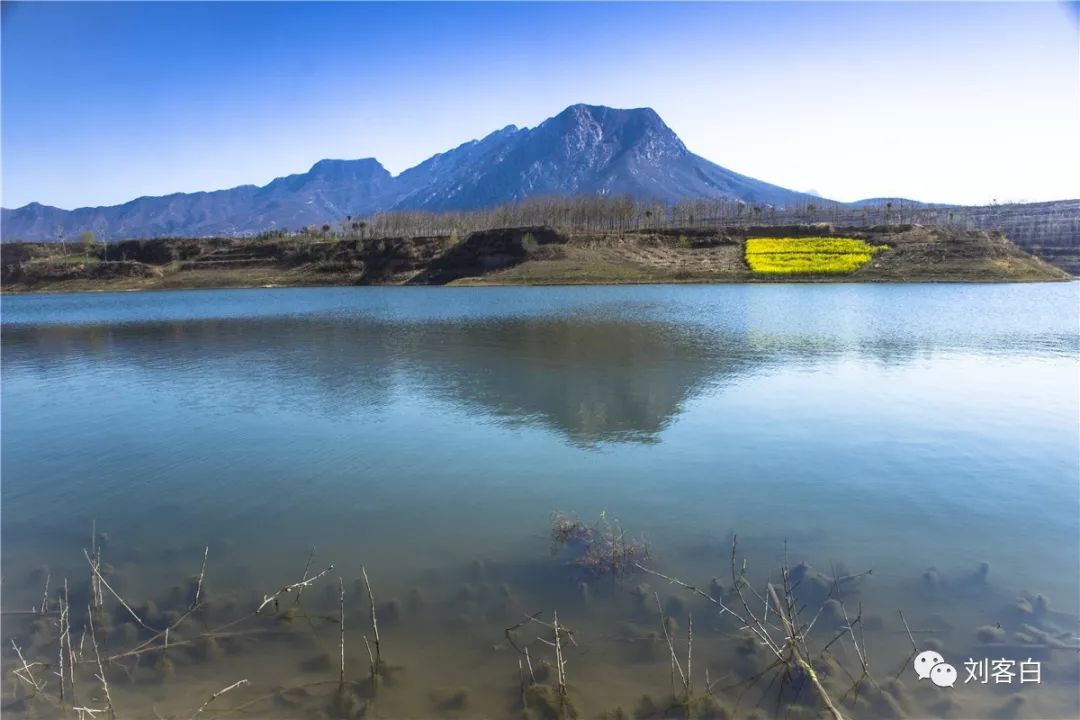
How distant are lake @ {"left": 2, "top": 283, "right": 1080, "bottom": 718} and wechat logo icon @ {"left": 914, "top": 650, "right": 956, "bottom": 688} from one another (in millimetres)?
158

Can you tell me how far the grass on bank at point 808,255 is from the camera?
7650 centimetres

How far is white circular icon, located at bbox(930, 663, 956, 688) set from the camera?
293 inches

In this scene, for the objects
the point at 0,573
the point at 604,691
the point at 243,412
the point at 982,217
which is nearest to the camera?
the point at 604,691

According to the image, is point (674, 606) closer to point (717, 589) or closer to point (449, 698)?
point (717, 589)

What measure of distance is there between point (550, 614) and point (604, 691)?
1.68m

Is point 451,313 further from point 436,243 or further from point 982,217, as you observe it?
point 982,217

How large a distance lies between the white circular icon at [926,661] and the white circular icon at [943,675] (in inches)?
1.3

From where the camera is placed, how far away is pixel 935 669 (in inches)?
301

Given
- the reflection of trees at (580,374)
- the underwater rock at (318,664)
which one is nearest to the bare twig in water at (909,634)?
the underwater rock at (318,664)

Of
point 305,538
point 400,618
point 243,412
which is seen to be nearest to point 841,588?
point 400,618

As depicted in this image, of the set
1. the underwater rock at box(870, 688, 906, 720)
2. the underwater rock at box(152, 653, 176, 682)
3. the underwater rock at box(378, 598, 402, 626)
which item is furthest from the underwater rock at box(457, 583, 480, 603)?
the underwater rock at box(870, 688, 906, 720)

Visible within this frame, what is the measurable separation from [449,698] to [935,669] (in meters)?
6.00

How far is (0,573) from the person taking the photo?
1059 cm

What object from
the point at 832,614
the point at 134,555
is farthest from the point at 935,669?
the point at 134,555
